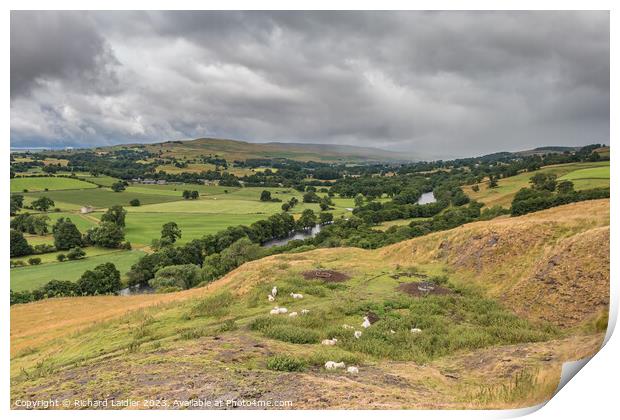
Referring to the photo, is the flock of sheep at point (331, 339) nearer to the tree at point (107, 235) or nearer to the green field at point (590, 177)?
the green field at point (590, 177)

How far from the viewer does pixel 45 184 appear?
58.0ft

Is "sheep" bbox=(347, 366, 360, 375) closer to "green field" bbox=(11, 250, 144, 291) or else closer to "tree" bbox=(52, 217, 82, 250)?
"green field" bbox=(11, 250, 144, 291)

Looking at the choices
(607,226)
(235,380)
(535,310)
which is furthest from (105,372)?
(607,226)

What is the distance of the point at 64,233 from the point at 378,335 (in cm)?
2063

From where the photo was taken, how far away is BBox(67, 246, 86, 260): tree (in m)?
22.5

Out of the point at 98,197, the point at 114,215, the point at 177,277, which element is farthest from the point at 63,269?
the point at 177,277

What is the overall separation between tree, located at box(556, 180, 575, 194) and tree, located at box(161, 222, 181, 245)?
24.0 metres

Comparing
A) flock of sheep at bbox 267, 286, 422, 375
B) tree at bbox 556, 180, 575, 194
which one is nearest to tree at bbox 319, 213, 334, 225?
tree at bbox 556, 180, 575, 194

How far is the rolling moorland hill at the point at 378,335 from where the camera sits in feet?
19.5

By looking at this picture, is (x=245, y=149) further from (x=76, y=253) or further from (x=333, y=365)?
(x=333, y=365)

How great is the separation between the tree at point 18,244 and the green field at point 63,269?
1.09m

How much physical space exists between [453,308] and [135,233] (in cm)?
2195

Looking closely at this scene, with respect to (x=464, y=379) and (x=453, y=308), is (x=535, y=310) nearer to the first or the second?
(x=453, y=308)

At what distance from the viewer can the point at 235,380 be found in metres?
5.87
